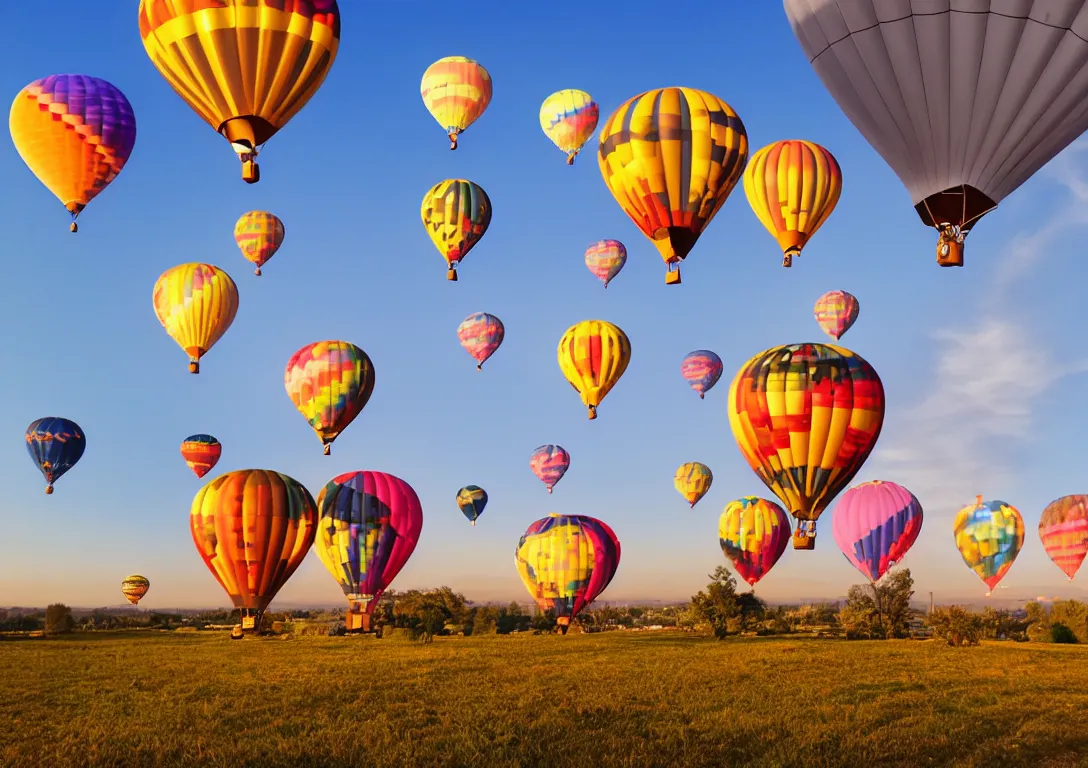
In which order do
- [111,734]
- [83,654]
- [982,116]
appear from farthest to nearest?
[83,654], [982,116], [111,734]

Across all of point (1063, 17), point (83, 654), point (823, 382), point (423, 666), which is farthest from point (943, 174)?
point (83, 654)

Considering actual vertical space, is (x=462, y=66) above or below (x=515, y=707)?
above

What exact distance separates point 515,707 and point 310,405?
20.5m

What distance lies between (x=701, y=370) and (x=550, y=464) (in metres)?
11.8

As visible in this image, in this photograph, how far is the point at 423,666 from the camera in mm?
31719

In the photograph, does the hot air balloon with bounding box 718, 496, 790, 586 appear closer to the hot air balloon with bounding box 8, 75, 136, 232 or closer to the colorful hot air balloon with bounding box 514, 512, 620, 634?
the colorful hot air balloon with bounding box 514, 512, 620, 634

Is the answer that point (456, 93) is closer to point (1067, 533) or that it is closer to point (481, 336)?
point (481, 336)

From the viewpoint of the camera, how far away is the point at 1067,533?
58312 mm

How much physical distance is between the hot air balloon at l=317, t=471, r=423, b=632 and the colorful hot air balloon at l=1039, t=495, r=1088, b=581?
40.5 metres

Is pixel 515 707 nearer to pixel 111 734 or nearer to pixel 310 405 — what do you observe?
pixel 111 734

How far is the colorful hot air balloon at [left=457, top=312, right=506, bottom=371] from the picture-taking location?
54.8 meters

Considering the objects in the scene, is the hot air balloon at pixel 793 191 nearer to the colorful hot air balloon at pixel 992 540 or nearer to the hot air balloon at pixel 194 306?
the hot air balloon at pixel 194 306

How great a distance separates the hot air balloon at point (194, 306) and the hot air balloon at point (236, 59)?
53.7 feet

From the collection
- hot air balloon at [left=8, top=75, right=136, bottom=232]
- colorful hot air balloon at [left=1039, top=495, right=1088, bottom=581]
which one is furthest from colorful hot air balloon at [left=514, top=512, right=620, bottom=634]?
colorful hot air balloon at [left=1039, top=495, right=1088, bottom=581]
